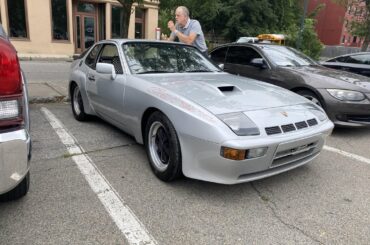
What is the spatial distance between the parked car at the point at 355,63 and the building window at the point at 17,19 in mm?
15919

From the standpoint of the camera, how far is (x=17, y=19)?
17.5 metres

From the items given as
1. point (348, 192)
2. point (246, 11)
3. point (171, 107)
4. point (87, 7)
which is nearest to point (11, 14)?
point (87, 7)

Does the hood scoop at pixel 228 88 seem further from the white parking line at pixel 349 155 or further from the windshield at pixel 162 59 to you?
the white parking line at pixel 349 155

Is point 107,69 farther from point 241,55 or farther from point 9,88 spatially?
point 241,55

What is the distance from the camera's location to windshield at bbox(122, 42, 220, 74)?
4.02m

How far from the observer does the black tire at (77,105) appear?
5.18 m

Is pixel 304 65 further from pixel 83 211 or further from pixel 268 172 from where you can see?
pixel 83 211

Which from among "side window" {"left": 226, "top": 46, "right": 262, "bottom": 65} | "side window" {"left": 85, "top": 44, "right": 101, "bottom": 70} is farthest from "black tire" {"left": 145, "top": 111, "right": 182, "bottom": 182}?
"side window" {"left": 226, "top": 46, "right": 262, "bottom": 65}

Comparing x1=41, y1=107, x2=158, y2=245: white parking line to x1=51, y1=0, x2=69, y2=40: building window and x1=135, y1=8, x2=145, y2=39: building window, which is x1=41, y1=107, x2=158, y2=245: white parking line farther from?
x1=135, y1=8, x2=145, y2=39: building window

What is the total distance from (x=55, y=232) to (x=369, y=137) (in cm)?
473

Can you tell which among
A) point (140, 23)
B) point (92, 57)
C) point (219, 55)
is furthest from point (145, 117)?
point (140, 23)

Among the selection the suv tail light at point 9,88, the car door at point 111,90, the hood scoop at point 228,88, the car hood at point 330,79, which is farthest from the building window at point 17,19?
the suv tail light at point 9,88

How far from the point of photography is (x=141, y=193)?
3004 mm

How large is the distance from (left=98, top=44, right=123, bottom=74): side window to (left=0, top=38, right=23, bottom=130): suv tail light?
1.91m
